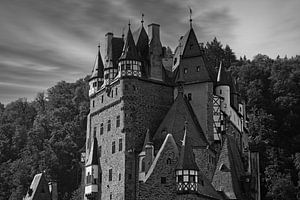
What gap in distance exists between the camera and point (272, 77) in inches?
3285

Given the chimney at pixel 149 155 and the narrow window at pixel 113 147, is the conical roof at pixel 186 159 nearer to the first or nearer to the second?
the chimney at pixel 149 155

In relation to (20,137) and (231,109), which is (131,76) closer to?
(231,109)

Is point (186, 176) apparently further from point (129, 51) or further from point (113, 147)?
point (129, 51)

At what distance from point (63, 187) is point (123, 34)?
26912 mm

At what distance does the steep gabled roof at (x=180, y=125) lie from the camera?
55.2 meters

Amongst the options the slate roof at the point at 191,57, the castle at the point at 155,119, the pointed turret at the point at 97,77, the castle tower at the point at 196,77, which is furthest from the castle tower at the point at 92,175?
the slate roof at the point at 191,57

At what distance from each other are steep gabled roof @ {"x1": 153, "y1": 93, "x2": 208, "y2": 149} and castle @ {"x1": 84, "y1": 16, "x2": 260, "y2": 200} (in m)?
0.08

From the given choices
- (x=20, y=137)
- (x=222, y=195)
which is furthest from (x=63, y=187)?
(x=222, y=195)

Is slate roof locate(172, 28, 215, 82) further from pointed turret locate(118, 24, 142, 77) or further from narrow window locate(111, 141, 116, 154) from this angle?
narrow window locate(111, 141, 116, 154)

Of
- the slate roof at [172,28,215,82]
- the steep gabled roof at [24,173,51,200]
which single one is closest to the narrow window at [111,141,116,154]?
the slate roof at [172,28,215,82]

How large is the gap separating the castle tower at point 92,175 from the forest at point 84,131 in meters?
11.3

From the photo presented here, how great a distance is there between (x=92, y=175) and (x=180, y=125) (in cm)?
1004

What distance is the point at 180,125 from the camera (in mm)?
55969

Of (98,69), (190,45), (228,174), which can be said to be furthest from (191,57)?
(228,174)
